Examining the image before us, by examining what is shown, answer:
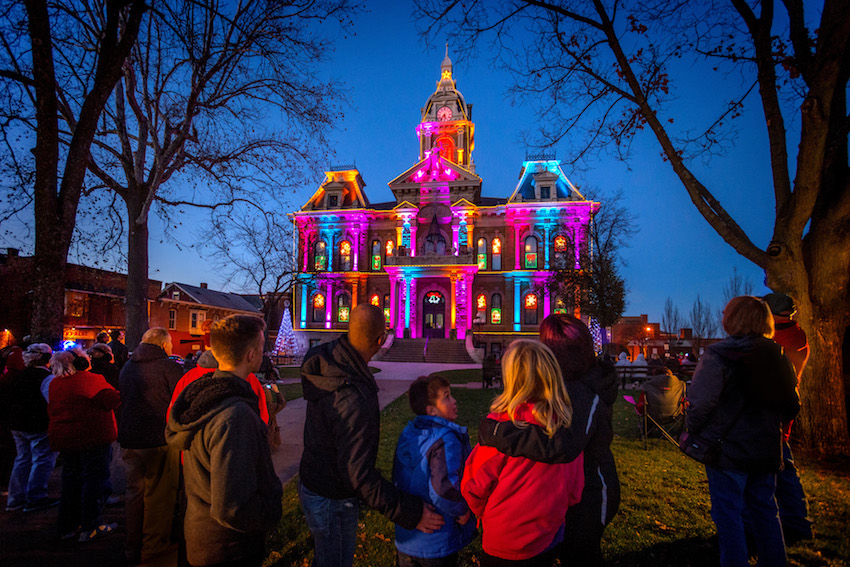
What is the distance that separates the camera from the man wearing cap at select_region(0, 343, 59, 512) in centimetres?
488

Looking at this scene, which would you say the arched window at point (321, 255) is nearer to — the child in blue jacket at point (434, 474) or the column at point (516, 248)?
the column at point (516, 248)

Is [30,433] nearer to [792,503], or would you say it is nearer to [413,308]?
[792,503]

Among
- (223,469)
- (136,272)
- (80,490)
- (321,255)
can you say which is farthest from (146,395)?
(321,255)

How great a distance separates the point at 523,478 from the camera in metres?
2.31

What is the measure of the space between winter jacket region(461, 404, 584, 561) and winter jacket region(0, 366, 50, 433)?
535cm

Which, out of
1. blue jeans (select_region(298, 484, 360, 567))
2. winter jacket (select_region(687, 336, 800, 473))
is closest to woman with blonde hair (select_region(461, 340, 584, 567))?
blue jeans (select_region(298, 484, 360, 567))

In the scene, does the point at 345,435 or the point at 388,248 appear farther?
the point at 388,248

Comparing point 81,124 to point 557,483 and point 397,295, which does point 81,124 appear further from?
point 397,295

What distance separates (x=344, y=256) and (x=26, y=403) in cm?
3445

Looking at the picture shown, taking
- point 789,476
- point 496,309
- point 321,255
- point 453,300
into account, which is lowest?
point 789,476

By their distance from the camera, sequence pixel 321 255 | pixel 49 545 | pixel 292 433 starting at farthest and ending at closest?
1. pixel 321 255
2. pixel 292 433
3. pixel 49 545

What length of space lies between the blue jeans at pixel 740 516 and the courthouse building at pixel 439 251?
99.8 ft

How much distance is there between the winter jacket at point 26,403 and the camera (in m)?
4.88

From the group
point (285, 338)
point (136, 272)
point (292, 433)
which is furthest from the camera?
point (285, 338)
